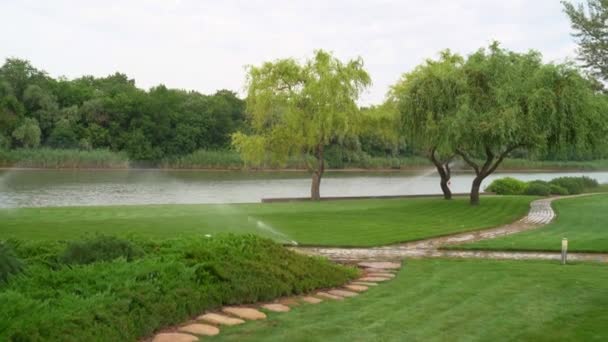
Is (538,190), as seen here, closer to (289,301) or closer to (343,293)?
(343,293)

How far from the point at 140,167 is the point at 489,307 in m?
64.8

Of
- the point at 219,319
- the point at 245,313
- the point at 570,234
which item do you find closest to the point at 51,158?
the point at 570,234

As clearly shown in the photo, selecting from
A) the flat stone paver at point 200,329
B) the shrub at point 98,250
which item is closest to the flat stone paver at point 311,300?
the flat stone paver at point 200,329

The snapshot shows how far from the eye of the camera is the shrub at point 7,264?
6324 millimetres

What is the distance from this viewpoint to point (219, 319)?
6445mm

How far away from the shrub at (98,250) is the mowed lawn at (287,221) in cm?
459

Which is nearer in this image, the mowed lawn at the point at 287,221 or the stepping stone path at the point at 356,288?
the stepping stone path at the point at 356,288

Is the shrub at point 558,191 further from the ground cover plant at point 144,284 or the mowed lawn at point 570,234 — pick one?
the ground cover plant at point 144,284

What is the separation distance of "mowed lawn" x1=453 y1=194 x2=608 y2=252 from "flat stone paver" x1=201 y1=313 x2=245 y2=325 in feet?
30.0

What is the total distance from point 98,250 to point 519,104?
19000 millimetres

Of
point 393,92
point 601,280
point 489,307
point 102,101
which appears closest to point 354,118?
point 393,92

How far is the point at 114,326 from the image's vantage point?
5402 mm

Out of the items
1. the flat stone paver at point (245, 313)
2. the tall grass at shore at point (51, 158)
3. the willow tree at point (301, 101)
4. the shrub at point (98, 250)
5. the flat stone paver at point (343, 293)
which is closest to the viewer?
the flat stone paver at point (245, 313)

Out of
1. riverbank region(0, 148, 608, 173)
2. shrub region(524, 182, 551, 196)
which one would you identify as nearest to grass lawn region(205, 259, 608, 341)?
shrub region(524, 182, 551, 196)
